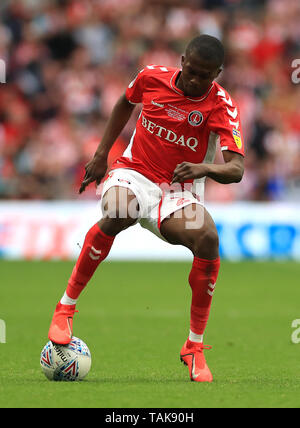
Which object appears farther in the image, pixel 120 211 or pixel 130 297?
pixel 130 297

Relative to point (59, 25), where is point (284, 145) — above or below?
below

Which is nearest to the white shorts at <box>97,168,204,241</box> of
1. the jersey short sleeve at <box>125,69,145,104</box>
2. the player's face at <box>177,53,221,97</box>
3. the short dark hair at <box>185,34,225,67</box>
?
the jersey short sleeve at <box>125,69,145,104</box>

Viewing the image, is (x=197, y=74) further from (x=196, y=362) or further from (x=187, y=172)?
(x=196, y=362)

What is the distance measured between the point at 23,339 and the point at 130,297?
320cm

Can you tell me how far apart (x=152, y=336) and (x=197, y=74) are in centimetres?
301

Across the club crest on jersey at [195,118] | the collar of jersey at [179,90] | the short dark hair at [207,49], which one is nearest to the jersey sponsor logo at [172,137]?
the club crest on jersey at [195,118]

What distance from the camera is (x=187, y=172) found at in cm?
526

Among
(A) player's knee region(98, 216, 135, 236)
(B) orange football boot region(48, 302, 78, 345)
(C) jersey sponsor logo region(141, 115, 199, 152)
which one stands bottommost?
(B) orange football boot region(48, 302, 78, 345)

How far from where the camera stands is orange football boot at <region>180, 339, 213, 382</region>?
550 cm

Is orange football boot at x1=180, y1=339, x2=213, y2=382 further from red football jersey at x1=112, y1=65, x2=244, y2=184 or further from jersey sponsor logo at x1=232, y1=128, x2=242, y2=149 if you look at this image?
jersey sponsor logo at x1=232, y1=128, x2=242, y2=149

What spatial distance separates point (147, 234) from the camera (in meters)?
14.9

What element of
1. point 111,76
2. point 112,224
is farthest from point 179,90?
point 111,76
